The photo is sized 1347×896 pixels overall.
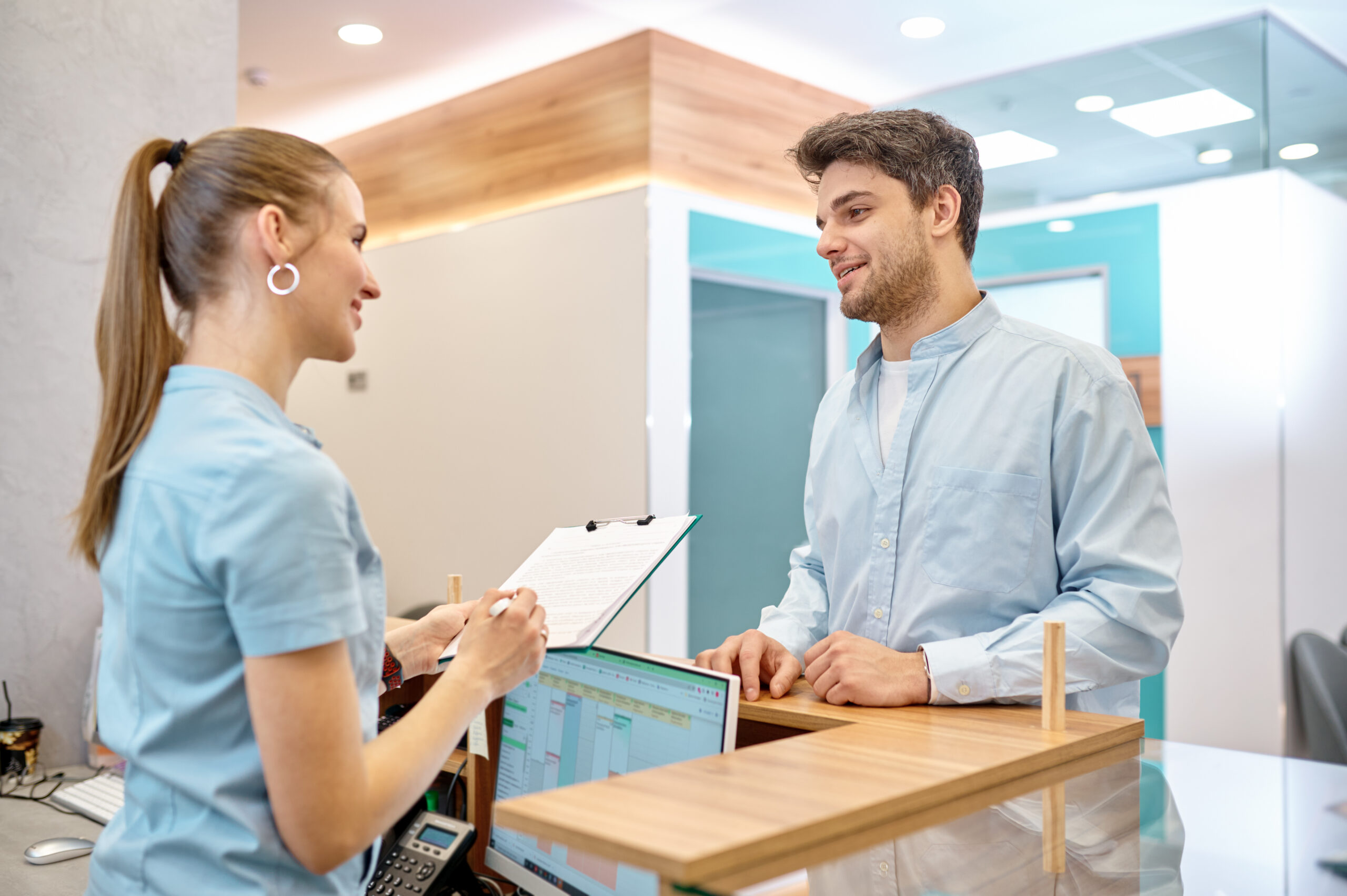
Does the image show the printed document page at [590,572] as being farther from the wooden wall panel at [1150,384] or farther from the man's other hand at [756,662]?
the wooden wall panel at [1150,384]

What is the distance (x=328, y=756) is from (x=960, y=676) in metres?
0.77

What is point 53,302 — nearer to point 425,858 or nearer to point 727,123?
point 425,858

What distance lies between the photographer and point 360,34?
4555 millimetres

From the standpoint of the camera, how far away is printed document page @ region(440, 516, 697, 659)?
1.10m

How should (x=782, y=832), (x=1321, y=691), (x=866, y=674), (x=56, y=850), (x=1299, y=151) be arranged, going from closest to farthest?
1. (x=782, y=832)
2. (x=866, y=674)
3. (x=56, y=850)
4. (x=1321, y=691)
5. (x=1299, y=151)

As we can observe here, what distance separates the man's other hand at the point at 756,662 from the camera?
4.63 feet

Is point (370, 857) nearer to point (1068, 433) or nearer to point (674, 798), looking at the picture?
point (674, 798)

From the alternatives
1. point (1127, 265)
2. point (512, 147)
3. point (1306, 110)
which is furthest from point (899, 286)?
point (512, 147)

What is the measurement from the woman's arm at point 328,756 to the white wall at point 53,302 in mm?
1865

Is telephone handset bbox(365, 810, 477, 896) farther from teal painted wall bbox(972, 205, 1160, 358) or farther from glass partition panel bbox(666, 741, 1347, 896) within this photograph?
teal painted wall bbox(972, 205, 1160, 358)

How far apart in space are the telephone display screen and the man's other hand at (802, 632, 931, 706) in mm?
631

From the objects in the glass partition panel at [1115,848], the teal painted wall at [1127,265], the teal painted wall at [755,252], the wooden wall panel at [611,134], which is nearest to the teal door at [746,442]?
the teal painted wall at [755,252]

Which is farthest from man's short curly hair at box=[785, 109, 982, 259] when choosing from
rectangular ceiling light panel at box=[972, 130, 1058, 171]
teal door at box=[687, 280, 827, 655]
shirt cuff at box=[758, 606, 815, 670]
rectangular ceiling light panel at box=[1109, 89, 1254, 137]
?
rectangular ceiling light panel at box=[972, 130, 1058, 171]

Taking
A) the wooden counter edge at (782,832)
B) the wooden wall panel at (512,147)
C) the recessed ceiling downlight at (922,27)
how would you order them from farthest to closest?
the wooden wall panel at (512,147) < the recessed ceiling downlight at (922,27) < the wooden counter edge at (782,832)
